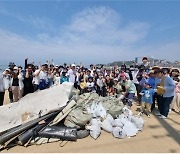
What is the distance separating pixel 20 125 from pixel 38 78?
381 cm

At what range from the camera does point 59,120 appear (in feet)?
16.5

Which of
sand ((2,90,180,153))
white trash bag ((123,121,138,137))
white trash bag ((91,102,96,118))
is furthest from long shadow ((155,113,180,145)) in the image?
white trash bag ((91,102,96,118))

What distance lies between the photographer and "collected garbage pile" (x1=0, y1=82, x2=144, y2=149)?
4.62 metres

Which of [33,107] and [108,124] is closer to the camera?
[108,124]

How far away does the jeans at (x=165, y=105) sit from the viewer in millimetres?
6511

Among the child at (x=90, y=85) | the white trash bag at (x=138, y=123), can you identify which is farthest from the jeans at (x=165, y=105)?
the child at (x=90, y=85)

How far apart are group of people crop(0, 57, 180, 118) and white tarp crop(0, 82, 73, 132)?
1.48 m

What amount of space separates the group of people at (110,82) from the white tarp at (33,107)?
1.48 m

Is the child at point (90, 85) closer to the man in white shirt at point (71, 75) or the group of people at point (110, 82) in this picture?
the group of people at point (110, 82)

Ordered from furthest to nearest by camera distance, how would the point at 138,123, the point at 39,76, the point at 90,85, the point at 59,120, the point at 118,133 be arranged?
the point at 90,85
the point at 39,76
the point at 138,123
the point at 59,120
the point at 118,133

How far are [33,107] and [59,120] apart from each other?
0.81 meters

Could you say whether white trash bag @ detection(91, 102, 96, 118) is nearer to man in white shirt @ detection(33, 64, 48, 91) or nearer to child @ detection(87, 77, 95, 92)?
man in white shirt @ detection(33, 64, 48, 91)

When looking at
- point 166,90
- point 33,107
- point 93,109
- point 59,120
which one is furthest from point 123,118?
point 33,107

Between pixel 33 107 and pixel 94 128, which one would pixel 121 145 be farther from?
pixel 33 107
